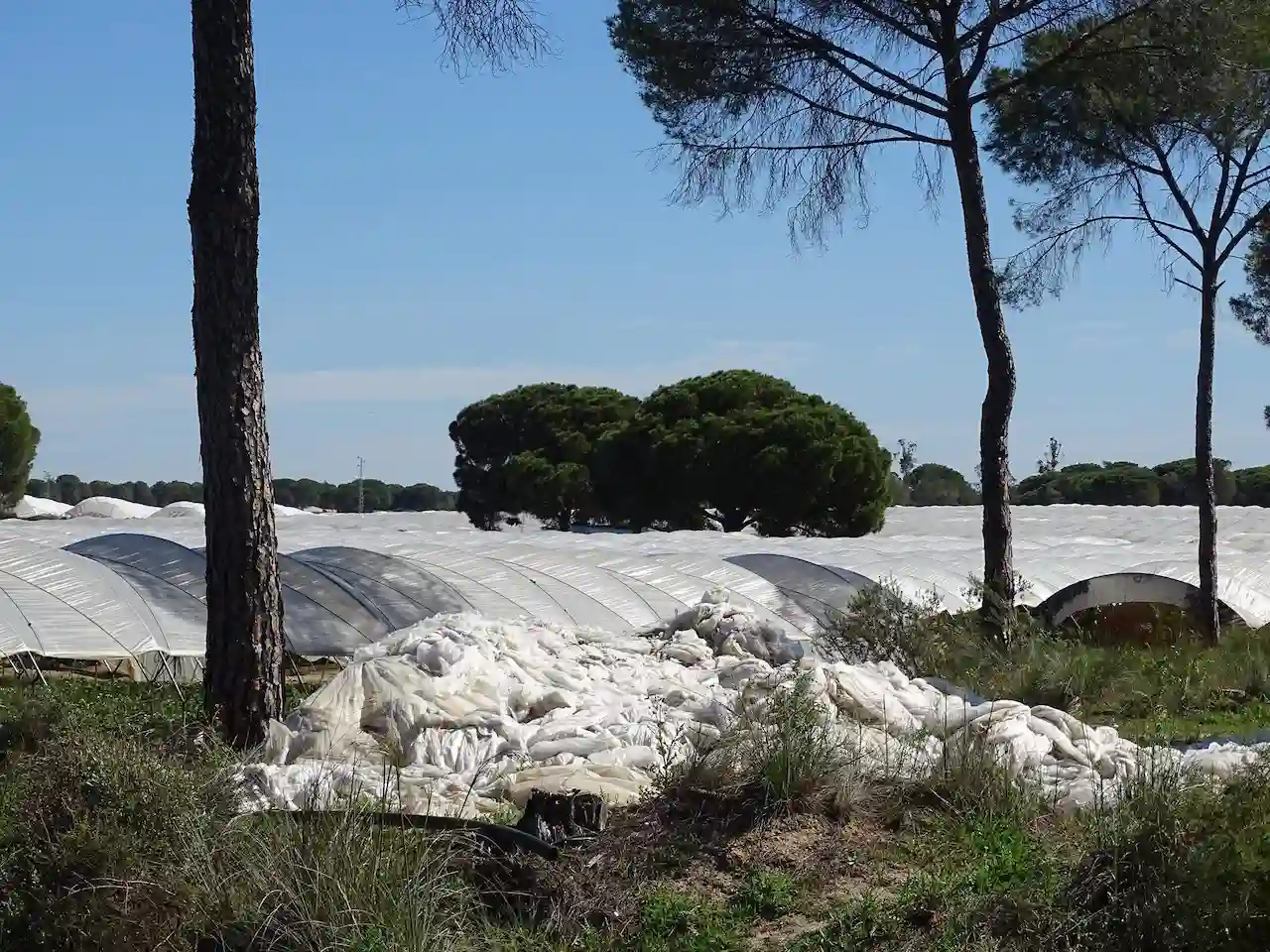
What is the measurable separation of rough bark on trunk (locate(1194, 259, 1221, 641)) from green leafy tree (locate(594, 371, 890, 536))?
68.4 feet

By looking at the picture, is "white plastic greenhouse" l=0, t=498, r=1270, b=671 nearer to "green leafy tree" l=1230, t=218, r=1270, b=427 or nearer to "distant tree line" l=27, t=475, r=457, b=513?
"green leafy tree" l=1230, t=218, r=1270, b=427

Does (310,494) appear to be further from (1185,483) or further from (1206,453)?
(1206,453)

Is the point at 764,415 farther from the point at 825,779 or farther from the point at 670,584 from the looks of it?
the point at 825,779

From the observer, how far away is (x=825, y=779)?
249 inches

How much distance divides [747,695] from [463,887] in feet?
8.16

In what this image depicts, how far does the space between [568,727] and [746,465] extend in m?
30.4

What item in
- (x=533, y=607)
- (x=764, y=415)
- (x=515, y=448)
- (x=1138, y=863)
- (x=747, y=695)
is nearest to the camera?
(x=1138, y=863)

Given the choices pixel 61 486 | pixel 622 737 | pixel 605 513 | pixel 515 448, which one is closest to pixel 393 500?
pixel 61 486

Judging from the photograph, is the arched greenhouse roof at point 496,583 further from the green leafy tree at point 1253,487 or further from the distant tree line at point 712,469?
the green leafy tree at point 1253,487

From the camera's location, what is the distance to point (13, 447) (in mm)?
55625

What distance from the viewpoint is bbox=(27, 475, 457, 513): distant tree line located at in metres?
74.5

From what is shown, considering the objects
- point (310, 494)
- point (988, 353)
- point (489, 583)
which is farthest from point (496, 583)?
point (310, 494)

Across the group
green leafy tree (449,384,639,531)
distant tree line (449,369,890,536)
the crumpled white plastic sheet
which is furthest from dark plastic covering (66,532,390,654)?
green leafy tree (449,384,639,531)

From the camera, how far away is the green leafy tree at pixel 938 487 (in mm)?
58000
